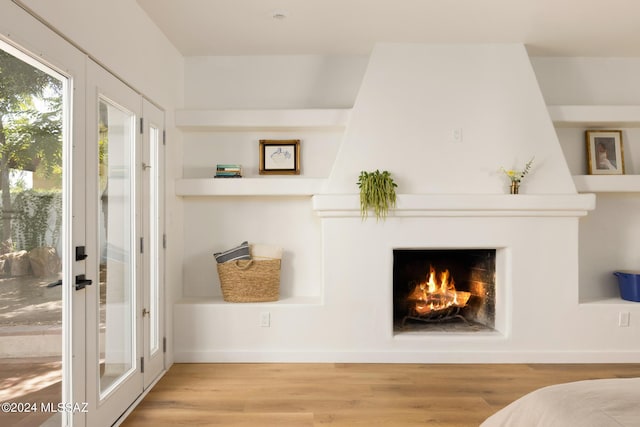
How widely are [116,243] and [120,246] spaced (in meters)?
0.06

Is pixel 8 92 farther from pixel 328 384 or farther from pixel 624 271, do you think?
pixel 624 271

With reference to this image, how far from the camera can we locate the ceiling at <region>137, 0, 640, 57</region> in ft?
10.9

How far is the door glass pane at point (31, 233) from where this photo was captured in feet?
6.06

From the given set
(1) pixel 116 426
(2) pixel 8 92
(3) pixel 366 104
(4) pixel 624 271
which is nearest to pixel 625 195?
(4) pixel 624 271

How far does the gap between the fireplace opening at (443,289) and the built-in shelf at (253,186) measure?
3.22 feet

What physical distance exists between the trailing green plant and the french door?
5.06 ft

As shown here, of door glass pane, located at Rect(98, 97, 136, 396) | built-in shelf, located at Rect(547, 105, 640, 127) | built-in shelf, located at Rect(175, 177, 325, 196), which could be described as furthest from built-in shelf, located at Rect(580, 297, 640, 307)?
door glass pane, located at Rect(98, 97, 136, 396)

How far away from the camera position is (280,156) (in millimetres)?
4387

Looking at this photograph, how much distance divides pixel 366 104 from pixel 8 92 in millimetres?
2728

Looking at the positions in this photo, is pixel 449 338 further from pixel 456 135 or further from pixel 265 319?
pixel 456 135

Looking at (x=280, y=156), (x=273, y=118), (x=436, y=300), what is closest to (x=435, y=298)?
(x=436, y=300)

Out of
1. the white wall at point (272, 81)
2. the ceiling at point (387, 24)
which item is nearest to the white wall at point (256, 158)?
the white wall at point (272, 81)

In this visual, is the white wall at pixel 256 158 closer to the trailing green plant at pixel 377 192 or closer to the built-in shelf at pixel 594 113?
the trailing green plant at pixel 377 192

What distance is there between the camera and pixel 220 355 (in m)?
4.04
